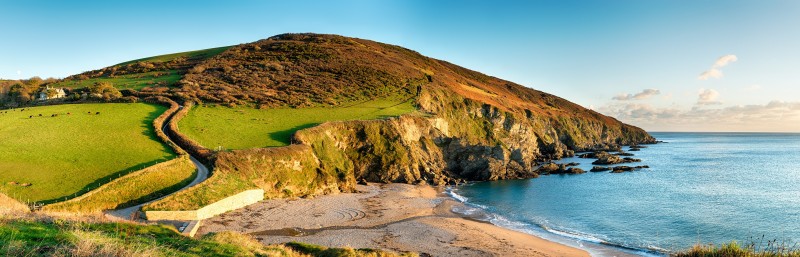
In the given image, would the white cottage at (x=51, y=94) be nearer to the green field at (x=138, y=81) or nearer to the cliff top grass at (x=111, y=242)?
the green field at (x=138, y=81)

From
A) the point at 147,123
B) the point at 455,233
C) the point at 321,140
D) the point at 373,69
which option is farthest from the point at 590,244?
the point at 373,69

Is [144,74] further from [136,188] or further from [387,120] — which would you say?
[136,188]

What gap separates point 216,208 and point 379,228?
14293mm

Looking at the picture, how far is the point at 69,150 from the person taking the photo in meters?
44.0

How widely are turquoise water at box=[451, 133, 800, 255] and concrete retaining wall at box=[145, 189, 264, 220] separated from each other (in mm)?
24189

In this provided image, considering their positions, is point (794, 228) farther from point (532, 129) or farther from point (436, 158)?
point (532, 129)

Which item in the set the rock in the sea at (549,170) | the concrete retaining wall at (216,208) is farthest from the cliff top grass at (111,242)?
the rock in the sea at (549,170)

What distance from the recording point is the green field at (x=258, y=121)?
53125mm

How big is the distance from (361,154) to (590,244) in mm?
35673

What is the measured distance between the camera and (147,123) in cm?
5684

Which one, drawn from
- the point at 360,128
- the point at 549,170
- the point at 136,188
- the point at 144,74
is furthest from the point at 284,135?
the point at 144,74

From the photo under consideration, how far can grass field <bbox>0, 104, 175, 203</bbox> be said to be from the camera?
35.4 m

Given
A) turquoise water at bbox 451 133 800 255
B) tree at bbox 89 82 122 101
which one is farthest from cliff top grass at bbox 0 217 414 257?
tree at bbox 89 82 122 101

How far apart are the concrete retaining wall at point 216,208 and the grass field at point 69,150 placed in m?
8.20
